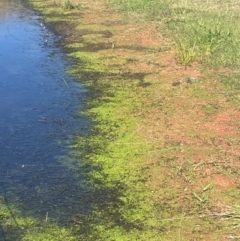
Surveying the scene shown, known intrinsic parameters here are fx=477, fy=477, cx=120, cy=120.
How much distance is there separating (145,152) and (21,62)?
419 cm

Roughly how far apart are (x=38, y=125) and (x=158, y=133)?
160 centimetres

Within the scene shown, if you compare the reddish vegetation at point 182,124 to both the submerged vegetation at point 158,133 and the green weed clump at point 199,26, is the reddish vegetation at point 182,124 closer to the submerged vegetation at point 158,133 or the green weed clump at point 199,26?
the submerged vegetation at point 158,133

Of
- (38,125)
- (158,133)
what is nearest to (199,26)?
(158,133)

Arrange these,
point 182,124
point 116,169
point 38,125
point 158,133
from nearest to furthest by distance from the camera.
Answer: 1. point 116,169
2. point 158,133
3. point 182,124
4. point 38,125

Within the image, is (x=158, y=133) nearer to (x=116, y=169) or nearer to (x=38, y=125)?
(x=116, y=169)

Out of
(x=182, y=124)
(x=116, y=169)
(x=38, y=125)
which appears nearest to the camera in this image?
(x=116, y=169)

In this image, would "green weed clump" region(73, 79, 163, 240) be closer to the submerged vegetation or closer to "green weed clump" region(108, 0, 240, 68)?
the submerged vegetation

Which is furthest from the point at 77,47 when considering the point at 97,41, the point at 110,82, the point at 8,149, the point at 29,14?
the point at 8,149

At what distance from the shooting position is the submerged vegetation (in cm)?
438

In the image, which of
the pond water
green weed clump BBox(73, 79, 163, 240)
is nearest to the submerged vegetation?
green weed clump BBox(73, 79, 163, 240)

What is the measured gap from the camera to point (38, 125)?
634cm

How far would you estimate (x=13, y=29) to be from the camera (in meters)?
11.3

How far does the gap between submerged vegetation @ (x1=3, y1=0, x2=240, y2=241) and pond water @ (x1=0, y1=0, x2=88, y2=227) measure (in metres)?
0.19

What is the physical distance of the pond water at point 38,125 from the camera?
4793mm
